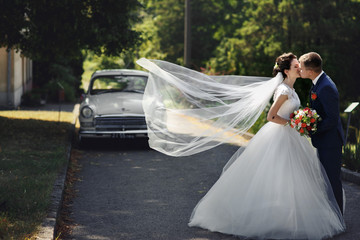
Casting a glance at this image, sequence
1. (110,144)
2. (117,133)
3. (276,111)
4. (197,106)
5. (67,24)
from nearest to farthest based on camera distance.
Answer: (276,111), (197,106), (117,133), (67,24), (110,144)

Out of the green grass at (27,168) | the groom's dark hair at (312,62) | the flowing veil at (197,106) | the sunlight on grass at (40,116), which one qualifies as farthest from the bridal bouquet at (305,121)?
the sunlight on grass at (40,116)

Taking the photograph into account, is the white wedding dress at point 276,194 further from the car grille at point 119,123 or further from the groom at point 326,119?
the car grille at point 119,123

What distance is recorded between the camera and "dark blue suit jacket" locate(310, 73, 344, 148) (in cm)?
607

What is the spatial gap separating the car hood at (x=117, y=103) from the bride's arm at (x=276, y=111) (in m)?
6.99

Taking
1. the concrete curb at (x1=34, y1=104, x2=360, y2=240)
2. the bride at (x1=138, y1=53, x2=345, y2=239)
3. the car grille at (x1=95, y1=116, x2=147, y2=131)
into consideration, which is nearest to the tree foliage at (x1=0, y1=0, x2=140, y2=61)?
the car grille at (x1=95, y1=116, x2=147, y2=131)

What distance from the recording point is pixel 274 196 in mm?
6027

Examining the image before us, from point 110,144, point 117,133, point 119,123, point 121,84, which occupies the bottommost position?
point 110,144

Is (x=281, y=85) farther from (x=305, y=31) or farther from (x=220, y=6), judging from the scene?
(x=220, y=6)

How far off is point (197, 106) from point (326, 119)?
7.09 feet

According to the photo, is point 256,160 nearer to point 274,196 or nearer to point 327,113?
point 274,196

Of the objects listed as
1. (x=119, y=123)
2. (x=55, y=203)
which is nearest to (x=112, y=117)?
(x=119, y=123)

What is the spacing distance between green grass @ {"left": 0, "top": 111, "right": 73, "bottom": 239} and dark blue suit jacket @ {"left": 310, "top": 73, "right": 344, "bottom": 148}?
3.47 meters

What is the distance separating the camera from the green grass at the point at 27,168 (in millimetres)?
6096

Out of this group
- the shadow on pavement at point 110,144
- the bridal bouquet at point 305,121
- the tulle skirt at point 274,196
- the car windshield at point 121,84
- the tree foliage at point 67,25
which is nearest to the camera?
the tulle skirt at point 274,196
